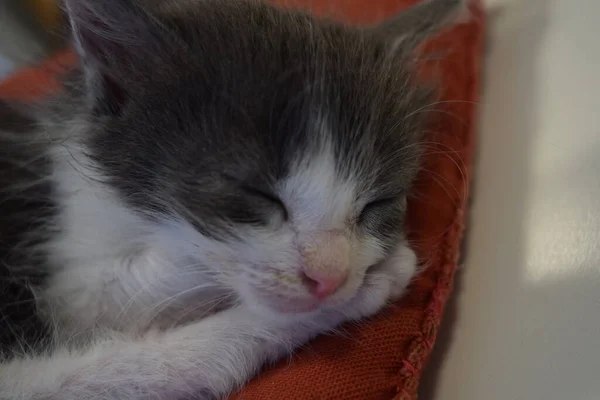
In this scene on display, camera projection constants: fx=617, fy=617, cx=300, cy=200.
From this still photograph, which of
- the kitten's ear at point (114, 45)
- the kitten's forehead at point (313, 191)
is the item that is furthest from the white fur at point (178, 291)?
the kitten's ear at point (114, 45)

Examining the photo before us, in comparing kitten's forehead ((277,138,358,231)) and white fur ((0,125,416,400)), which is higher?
kitten's forehead ((277,138,358,231))

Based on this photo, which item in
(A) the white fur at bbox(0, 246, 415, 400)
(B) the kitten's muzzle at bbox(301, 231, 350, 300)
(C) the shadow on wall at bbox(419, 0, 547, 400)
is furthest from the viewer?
(C) the shadow on wall at bbox(419, 0, 547, 400)

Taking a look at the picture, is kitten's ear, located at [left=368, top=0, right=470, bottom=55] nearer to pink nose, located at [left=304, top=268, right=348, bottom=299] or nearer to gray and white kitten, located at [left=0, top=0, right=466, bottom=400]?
gray and white kitten, located at [left=0, top=0, right=466, bottom=400]

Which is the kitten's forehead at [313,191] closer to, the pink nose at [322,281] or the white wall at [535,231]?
the pink nose at [322,281]

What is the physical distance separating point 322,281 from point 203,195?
0.22 m

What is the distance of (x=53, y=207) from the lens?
1.19 metres

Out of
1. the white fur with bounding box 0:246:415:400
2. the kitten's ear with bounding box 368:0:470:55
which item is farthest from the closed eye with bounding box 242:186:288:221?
the kitten's ear with bounding box 368:0:470:55

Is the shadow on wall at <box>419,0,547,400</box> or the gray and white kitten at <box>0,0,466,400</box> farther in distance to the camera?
the shadow on wall at <box>419,0,547,400</box>

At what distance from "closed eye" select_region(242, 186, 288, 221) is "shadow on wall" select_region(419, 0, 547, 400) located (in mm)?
Result: 454

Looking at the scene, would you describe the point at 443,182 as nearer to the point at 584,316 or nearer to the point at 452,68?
the point at 452,68

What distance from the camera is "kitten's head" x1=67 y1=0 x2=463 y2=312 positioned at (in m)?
0.89

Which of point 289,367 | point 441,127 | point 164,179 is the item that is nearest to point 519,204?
point 441,127

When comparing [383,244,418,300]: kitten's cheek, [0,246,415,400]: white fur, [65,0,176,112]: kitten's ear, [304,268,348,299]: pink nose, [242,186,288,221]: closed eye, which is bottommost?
[0,246,415,400]: white fur

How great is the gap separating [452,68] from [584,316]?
68cm
